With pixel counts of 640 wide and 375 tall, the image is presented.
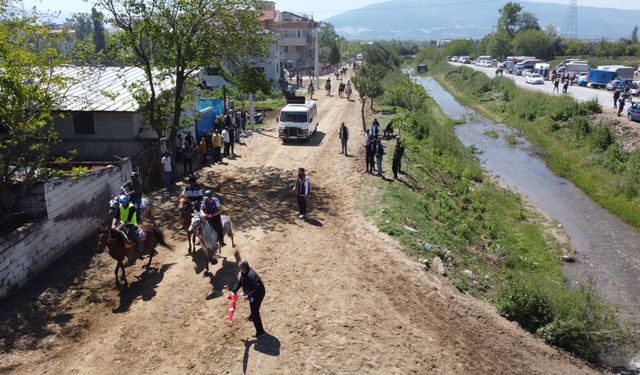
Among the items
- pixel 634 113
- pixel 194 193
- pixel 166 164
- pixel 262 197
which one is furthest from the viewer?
pixel 634 113

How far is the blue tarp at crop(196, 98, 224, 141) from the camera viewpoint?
2692cm

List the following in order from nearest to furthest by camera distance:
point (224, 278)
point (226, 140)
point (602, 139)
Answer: point (224, 278), point (226, 140), point (602, 139)

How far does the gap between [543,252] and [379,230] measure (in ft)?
22.1

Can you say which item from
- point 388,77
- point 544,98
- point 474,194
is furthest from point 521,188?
point 388,77

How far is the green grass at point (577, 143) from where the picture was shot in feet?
80.0

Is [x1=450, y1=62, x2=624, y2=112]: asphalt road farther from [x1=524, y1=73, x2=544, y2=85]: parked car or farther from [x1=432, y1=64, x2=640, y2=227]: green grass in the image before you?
[x1=432, y1=64, x2=640, y2=227]: green grass

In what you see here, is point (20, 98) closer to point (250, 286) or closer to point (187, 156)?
point (250, 286)

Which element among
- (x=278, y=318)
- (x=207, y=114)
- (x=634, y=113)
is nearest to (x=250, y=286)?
(x=278, y=318)

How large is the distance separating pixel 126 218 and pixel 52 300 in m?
2.31

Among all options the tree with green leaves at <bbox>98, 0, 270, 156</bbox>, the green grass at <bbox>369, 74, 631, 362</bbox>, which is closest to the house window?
the tree with green leaves at <bbox>98, 0, 270, 156</bbox>

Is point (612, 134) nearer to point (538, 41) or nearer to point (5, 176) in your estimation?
point (5, 176)

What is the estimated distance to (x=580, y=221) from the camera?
872 inches

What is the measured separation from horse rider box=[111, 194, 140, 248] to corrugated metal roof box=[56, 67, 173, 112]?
8591 mm

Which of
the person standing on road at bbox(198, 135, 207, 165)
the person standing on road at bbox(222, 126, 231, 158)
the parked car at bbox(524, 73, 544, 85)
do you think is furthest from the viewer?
the parked car at bbox(524, 73, 544, 85)
